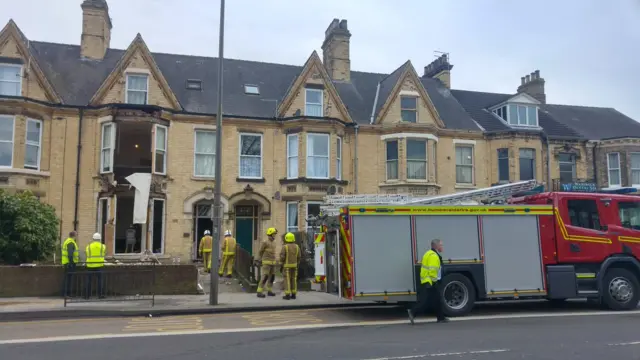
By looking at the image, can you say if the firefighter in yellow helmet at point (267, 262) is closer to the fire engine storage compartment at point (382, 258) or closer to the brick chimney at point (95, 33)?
the fire engine storage compartment at point (382, 258)

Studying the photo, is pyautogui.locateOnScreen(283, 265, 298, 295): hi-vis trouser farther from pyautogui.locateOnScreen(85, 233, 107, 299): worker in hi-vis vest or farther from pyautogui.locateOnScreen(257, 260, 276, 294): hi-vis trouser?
pyautogui.locateOnScreen(85, 233, 107, 299): worker in hi-vis vest

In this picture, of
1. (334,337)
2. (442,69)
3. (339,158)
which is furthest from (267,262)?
(442,69)

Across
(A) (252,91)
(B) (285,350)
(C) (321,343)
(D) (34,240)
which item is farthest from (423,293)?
(A) (252,91)

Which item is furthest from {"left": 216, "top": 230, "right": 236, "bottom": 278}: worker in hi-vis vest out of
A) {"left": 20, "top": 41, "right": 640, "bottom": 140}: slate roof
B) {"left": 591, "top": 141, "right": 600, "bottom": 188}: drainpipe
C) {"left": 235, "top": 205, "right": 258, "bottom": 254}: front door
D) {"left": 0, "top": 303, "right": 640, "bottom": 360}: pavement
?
{"left": 591, "top": 141, "right": 600, "bottom": 188}: drainpipe

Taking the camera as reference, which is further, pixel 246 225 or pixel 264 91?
pixel 264 91

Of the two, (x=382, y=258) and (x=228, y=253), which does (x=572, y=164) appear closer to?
(x=228, y=253)

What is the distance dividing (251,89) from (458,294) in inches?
648

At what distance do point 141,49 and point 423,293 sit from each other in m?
17.4

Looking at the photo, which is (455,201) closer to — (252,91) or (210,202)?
(210,202)

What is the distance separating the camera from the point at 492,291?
11703mm

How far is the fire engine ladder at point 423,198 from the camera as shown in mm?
12461

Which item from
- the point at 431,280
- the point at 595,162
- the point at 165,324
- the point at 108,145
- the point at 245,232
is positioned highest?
the point at 595,162

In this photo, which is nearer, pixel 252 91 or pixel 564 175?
pixel 252 91

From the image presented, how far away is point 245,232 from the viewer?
23703 mm
